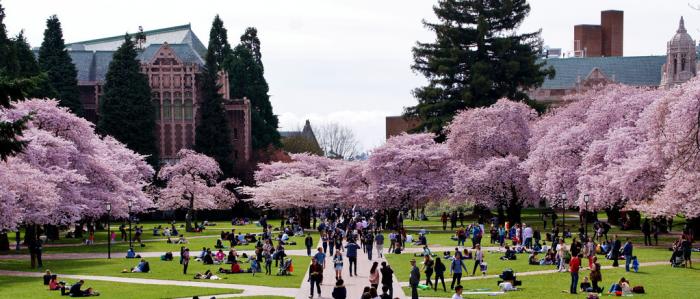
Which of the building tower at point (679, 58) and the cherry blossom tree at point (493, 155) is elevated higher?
the building tower at point (679, 58)

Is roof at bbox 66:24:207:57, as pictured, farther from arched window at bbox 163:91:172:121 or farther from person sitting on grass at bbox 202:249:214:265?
person sitting on grass at bbox 202:249:214:265

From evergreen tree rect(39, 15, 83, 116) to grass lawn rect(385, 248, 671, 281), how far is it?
57.4 metres

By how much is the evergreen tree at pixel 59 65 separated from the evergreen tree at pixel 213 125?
1153 centimetres

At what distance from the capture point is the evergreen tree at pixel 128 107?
104812 mm

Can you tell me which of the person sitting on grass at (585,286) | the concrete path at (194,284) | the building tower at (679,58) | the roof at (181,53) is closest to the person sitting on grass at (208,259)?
the concrete path at (194,284)

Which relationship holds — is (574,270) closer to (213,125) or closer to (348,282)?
(348,282)

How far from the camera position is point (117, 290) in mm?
39688

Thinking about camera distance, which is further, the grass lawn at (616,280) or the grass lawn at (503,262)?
the grass lawn at (503,262)

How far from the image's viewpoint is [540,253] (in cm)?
5278

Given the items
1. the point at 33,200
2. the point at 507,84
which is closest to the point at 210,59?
the point at 507,84

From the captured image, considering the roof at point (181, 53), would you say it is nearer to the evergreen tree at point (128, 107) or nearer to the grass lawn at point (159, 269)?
the evergreen tree at point (128, 107)

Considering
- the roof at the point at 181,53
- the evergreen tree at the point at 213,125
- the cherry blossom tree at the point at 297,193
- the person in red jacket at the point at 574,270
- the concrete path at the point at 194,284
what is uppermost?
the roof at the point at 181,53

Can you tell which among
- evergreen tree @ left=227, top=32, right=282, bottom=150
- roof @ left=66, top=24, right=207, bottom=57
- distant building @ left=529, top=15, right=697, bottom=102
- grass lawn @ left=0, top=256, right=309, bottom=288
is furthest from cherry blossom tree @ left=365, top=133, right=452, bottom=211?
distant building @ left=529, top=15, right=697, bottom=102

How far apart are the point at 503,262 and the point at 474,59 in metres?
48.2
